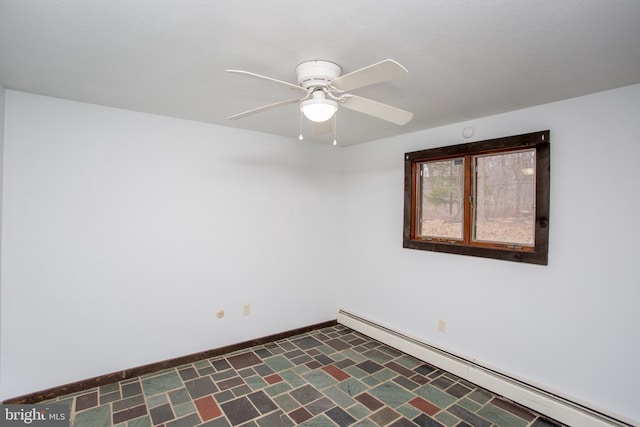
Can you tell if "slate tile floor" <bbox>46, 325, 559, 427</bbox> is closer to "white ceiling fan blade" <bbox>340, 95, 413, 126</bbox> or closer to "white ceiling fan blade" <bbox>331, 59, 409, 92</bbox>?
"white ceiling fan blade" <bbox>340, 95, 413, 126</bbox>

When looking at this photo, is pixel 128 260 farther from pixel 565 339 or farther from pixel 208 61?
pixel 565 339

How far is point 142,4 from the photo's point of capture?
1349 mm

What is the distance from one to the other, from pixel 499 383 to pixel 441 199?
5.59 feet

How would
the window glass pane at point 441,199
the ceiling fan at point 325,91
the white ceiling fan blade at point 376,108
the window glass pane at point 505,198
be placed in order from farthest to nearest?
the window glass pane at point 441,199, the window glass pane at point 505,198, the white ceiling fan blade at point 376,108, the ceiling fan at point 325,91

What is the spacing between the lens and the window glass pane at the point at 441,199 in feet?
10.3

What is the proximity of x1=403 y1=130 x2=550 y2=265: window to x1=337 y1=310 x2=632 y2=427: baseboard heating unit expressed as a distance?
1000 millimetres

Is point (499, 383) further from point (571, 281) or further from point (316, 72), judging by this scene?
point (316, 72)

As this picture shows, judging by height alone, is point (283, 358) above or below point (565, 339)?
below

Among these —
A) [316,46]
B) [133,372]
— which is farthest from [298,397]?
[316,46]

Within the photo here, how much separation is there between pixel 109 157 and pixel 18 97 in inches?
27.3

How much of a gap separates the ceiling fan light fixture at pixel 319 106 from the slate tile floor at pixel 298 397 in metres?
2.13

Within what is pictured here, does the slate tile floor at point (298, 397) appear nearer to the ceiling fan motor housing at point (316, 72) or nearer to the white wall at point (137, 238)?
the white wall at point (137, 238)

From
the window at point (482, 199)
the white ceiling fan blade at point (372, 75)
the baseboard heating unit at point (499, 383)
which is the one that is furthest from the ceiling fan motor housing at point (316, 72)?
the baseboard heating unit at point (499, 383)

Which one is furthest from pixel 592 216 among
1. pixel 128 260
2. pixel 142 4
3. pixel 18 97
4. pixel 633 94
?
pixel 18 97
